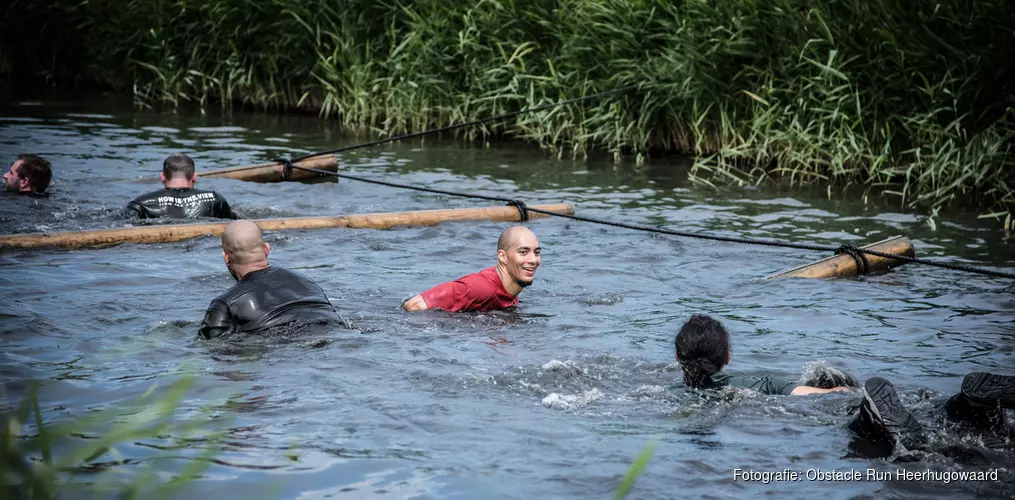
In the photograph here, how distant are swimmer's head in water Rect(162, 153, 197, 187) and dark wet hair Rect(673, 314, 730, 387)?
6.60m

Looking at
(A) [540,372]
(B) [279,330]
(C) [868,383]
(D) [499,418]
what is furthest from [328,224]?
(C) [868,383]

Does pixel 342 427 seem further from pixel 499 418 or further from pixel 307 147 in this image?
pixel 307 147

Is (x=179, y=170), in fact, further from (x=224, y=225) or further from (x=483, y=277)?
(x=483, y=277)

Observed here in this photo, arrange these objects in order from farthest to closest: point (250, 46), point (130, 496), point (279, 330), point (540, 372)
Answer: point (250, 46) → point (279, 330) → point (540, 372) → point (130, 496)

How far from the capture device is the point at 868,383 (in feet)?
17.0

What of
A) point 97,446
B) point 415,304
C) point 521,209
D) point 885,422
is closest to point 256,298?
point 415,304

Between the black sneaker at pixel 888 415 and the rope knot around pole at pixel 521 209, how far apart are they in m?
6.01

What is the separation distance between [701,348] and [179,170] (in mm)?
6775

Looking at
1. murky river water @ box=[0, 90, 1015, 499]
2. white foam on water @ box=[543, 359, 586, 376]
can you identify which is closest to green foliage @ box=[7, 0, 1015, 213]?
murky river water @ box=[0, 90, 1015, 499]

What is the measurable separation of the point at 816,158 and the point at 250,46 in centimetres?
1131

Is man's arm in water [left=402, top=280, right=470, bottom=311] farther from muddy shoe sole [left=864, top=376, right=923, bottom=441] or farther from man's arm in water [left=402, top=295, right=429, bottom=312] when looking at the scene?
muddy shoe sole [left=864, top=376, right=923, bottom=441]

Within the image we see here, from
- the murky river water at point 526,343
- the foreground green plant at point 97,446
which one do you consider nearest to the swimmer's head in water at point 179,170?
the murky river water at point 526,343

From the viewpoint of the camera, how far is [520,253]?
26.8ft

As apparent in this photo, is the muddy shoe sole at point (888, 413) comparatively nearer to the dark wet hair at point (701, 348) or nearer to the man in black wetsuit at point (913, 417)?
the man in black wetsuit at point (913, 417)
